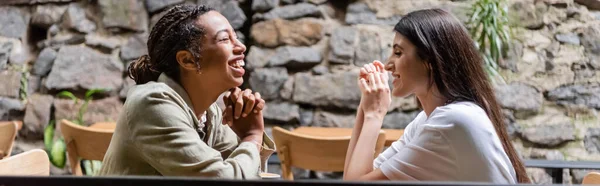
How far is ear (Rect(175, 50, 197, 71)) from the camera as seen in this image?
1.35m

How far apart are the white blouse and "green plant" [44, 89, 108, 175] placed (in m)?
2.90

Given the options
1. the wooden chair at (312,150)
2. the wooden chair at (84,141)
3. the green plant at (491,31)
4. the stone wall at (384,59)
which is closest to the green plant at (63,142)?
the stone wall at (384,59)

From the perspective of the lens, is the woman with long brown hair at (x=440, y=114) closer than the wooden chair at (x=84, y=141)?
Yes

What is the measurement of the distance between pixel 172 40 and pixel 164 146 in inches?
9.9

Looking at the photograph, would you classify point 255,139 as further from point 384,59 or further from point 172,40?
point 384,59

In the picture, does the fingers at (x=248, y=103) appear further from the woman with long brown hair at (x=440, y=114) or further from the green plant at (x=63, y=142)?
the green plant at (x=63, y=142)

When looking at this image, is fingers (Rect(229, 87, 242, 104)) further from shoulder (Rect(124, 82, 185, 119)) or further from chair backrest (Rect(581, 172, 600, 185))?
chair backrest (Rect(581, 172, 600, 185))

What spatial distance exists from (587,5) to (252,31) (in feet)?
6.22

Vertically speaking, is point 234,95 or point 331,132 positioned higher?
point 234,95

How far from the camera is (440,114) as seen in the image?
141 centimetres

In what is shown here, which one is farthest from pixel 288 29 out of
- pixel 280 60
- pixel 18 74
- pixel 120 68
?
pixel 18 74

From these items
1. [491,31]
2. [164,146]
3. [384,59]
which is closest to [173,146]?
[164,146]

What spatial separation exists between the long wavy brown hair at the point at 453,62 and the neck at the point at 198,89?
1.43 ft

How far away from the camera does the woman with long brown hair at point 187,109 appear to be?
121 centimetres
